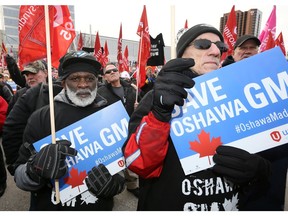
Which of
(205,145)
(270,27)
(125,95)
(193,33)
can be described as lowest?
(205,145)

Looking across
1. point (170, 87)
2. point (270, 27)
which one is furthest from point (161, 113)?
point (270, 27)

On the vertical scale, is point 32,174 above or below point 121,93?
below

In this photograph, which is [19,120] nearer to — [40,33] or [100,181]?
[40,33]

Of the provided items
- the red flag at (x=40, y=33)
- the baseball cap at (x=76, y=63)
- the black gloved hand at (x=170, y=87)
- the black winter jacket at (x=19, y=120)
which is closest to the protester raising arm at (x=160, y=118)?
the black gloved hand at (x=170, y=87)

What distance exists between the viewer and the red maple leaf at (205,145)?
123 cm

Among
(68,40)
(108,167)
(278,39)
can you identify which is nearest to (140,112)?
(108,167)

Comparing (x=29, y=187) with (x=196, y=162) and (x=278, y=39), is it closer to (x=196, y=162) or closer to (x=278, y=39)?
(x=196, y=162)

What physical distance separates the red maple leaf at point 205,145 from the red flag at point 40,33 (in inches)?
60.1

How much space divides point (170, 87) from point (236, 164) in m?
0.53

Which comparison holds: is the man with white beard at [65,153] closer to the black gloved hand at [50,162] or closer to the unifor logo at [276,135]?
the black gloved hand at [50,162]

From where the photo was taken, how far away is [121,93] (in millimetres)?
4238

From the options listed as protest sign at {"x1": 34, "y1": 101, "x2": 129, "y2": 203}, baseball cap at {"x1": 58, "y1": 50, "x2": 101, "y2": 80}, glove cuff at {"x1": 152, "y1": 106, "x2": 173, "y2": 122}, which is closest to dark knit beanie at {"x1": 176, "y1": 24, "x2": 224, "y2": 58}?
glove cuff at {"x1": 152, "y1": 106, "x2": 173, "y2": 122}

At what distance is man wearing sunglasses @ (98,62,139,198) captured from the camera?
12.1 feet

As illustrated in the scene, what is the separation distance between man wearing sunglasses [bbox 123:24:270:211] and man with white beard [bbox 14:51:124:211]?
0.36m
